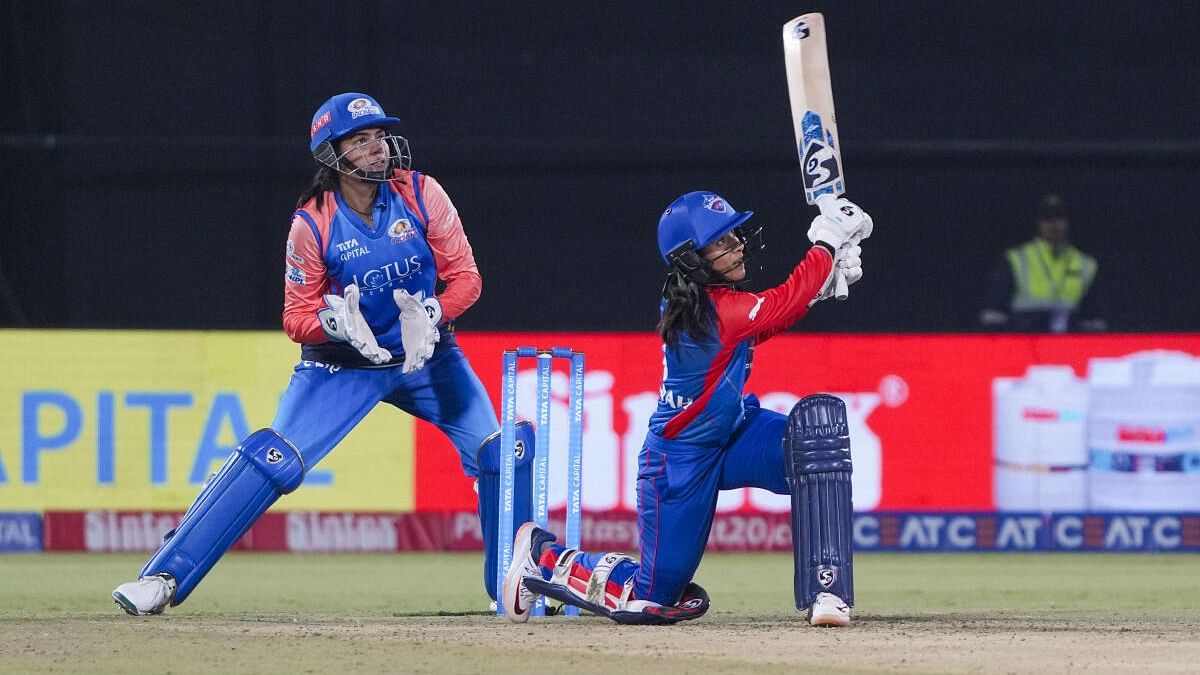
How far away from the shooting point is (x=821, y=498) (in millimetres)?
6004

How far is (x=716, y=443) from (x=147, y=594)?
190cm

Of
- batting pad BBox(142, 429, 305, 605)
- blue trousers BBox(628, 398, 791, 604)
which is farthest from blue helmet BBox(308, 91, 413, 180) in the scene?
blue trousers BBox(628, 398, 791, 604)

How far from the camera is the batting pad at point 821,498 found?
600 centimetres

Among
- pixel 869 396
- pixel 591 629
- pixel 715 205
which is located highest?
pixel 715 205

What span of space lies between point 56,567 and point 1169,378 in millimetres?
5754

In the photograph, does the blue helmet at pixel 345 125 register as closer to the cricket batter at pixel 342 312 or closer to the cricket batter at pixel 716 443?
the cricket batter at pixel 342 312

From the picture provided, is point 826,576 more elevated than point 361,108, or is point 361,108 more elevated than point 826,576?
point 361,108

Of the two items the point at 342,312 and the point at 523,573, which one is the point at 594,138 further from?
the point at 523,573

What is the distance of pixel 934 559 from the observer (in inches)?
403

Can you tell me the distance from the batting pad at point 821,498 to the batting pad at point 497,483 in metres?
1.12

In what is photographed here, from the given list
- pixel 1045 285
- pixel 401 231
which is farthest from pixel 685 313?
pixel 1045 285

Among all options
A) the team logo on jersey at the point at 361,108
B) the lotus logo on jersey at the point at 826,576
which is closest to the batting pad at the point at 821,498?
the lotus logo on jersey at the point at 826,576

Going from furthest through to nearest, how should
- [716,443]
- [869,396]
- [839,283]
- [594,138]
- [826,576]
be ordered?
[594,138] → [869,396] → [716,443] → [839,283] → [826,576]

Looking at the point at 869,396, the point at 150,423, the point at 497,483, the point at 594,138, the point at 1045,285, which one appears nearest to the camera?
the point at 497,483
